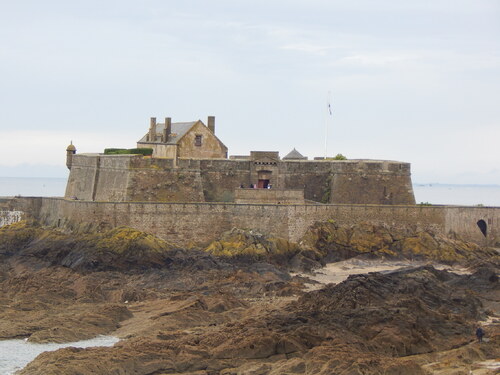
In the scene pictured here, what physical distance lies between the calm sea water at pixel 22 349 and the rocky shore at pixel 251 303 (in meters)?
0.43

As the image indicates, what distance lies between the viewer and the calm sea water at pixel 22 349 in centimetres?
2494

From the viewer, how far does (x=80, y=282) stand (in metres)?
35.2

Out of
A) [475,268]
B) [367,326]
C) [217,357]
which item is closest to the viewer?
[217,357]

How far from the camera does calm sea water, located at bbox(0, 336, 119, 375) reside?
81.8 feet

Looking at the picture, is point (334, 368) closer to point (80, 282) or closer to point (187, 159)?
point (80, 282)

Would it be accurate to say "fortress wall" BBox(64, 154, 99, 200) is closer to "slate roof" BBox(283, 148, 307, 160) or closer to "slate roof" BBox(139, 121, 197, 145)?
"slate roof" BBox(139, 121, 197, 145)

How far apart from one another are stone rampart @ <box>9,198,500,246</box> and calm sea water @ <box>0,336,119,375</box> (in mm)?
13098

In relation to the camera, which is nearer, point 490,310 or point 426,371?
point 426,371

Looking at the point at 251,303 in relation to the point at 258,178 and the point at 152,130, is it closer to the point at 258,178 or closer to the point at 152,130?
the point at 258,178

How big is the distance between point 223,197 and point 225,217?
12.5 feet

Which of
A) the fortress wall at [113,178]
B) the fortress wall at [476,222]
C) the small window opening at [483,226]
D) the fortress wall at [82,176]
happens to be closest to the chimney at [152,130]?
the fortress wall at [82,176]

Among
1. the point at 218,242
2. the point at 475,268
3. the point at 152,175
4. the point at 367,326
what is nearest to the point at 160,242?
the point at 218,242

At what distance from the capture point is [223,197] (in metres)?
45.3

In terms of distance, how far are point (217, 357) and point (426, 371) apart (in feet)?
15.8
